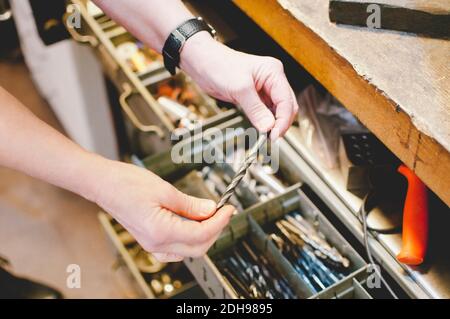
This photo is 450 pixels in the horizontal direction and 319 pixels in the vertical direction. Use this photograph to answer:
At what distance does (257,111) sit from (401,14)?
28 centimetres

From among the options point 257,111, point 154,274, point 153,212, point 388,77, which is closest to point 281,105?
point 257,111

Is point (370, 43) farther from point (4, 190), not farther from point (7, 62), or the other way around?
point (7, 62)

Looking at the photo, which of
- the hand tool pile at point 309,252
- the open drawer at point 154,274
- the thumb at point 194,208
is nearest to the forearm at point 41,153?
the thumb at point 194,208

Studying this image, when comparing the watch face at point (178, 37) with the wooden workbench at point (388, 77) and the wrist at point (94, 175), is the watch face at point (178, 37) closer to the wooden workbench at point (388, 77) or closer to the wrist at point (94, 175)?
the wooden workbench at point (388, 77)

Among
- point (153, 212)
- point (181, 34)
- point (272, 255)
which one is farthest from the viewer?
point (272, 255)

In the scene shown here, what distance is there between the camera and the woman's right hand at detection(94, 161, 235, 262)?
91 centimetres

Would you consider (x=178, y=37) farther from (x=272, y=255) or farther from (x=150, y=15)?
(x=272, y=255)

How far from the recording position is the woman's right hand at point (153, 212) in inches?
35.9

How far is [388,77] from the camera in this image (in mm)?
923

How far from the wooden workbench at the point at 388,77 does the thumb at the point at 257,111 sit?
10 centimetres

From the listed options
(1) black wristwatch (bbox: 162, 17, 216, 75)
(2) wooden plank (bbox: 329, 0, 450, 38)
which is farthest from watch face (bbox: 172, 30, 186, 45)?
(2) wooden plank (bbox: 329, 0, 450, 38)

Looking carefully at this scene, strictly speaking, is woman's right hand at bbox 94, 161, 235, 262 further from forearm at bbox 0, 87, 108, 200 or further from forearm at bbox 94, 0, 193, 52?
forearm at bbox 94, 0, 193, 52

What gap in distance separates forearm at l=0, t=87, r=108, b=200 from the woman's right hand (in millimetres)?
30
